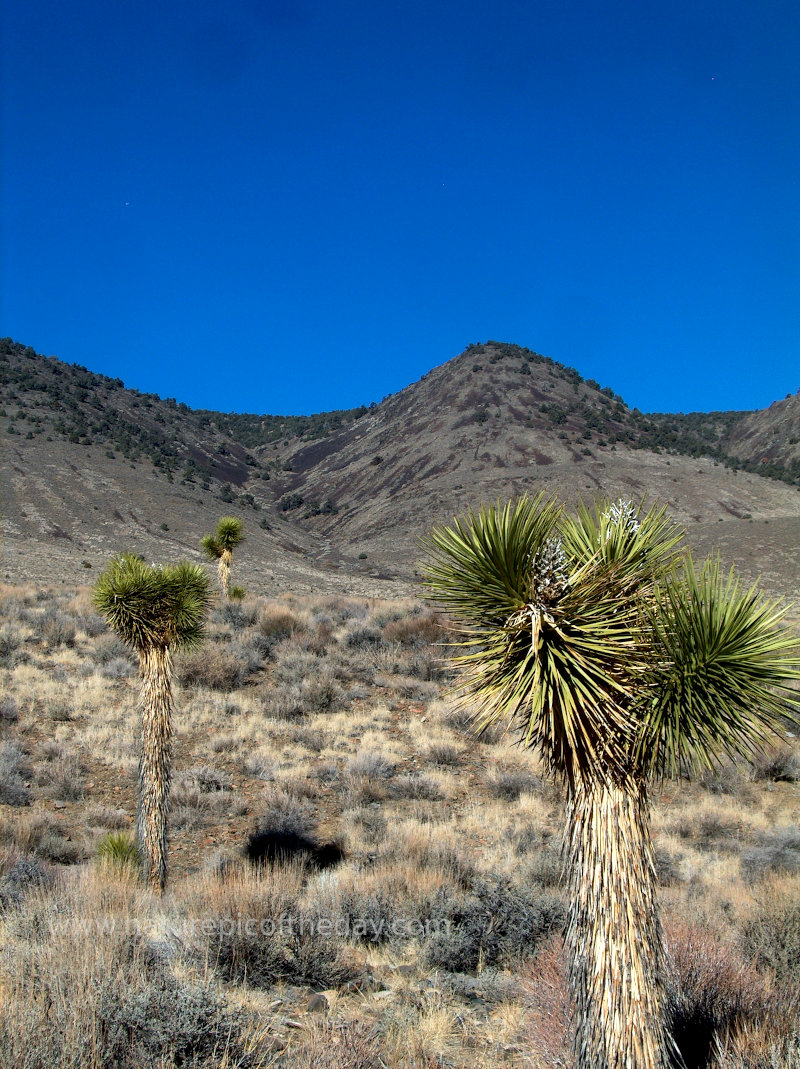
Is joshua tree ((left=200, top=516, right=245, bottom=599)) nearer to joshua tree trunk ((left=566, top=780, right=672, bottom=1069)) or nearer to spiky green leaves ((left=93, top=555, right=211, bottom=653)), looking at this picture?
spiky green leaves ((left=93, top=555, right=211, bottom=653))

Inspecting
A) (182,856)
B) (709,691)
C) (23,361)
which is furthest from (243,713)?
(23,361)

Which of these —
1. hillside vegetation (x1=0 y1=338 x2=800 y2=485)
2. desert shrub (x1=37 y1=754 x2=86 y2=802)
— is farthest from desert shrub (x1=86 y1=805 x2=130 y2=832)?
hillside vegetation (x1=0 y1=338 x2=800 y2=485)

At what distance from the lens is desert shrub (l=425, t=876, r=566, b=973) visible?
6.63m

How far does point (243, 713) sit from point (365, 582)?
32.6 metres

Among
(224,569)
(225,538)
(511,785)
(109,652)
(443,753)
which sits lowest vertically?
(511,785)

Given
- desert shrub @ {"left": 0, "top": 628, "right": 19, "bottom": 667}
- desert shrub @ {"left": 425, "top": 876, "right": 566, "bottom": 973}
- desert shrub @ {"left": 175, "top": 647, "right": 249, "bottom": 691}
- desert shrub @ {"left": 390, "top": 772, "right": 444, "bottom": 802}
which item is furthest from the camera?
desert shrub @ {"left": 175, "top": 647, "right": 249, "bottom": 691}

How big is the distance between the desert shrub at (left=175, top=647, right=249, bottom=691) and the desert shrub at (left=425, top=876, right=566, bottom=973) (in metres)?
11.4

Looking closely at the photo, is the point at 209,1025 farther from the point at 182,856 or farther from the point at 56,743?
the point at 56,743

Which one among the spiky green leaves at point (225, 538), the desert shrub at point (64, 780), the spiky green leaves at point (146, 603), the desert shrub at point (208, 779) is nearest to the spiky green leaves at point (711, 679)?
the spiky green leaves at point (146, 603)

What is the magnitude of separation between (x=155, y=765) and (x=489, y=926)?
457cm

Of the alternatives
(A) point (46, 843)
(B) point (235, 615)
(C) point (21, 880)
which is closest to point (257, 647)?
(B) point (235, 615)

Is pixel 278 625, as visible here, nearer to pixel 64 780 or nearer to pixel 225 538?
pixel 225 538

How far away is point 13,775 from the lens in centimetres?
1164

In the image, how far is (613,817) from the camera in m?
4.32
